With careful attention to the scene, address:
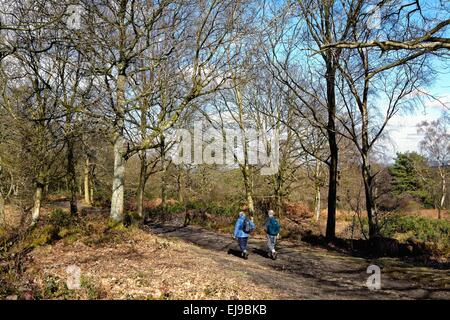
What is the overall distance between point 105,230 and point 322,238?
31.5 feet

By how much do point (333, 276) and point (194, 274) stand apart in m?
4.09

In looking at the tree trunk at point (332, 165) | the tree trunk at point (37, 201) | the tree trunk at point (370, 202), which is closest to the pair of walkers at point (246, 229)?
the tree trunk at point (332, 165)

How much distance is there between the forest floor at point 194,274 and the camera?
6.88 metres

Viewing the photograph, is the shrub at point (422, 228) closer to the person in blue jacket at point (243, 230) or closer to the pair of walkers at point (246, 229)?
the pair of walkers at point (246, 229)

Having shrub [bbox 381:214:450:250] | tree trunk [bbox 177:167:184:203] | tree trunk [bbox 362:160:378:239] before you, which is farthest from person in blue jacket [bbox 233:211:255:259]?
tree trunk [bbox 177:167:184:203]

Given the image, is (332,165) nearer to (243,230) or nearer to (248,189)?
(243,230)

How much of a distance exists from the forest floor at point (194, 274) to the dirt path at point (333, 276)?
22 millimetres

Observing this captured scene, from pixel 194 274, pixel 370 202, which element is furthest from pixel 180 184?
pixel 194 274

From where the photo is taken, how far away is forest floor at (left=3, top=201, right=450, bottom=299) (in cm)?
688

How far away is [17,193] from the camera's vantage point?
562 inches

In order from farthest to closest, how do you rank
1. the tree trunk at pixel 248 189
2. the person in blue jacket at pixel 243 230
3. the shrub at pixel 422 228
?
the tree trunk at pixel 248 189 < the shrub at pixel 422 228 < the person in blue jacket at pixel 243 230

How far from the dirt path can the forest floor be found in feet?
0.07
